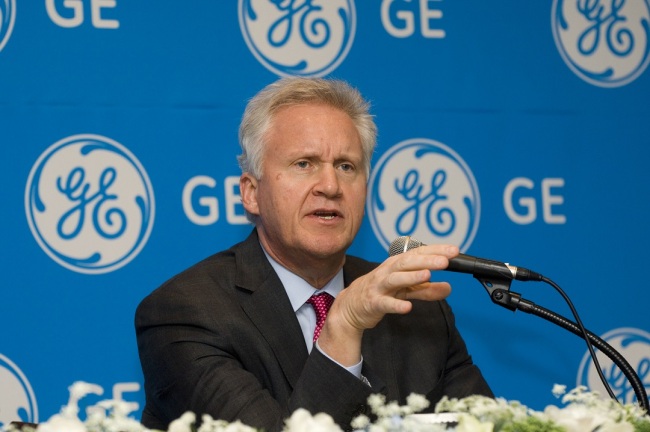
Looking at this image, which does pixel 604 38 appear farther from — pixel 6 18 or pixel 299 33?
pixel 6 18


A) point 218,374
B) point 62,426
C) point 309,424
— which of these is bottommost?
point 62,426

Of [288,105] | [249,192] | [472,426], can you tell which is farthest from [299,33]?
[472,426]

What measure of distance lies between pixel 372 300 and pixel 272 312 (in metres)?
0.50

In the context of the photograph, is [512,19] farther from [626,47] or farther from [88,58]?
[88,58]

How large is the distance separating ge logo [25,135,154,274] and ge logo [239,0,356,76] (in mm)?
582

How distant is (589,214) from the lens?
318 centimetres

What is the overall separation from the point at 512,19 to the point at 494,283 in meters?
1.55

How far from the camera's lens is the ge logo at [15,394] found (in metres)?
2.67

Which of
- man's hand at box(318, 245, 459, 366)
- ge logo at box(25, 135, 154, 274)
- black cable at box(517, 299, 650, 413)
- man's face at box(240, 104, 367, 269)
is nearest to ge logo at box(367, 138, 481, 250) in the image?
man's face at box(240, 104, 367, 269)

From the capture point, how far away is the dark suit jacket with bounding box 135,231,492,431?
6.52 feet

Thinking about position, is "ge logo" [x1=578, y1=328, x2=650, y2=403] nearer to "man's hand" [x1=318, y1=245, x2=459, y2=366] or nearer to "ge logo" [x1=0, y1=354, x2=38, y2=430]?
"man's hand" [x1=318, y1=245, x2=459, y2=366]

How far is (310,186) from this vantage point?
2.53 meters

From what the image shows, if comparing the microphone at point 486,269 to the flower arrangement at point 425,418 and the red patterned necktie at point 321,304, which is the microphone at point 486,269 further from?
the red patterned necktie at point 321,304

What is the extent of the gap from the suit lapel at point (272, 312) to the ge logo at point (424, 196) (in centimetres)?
62
